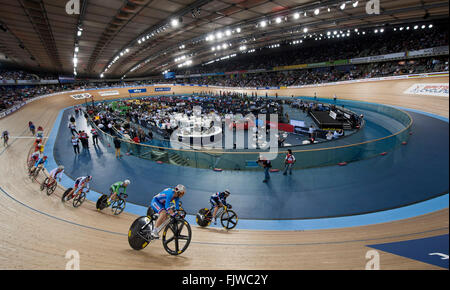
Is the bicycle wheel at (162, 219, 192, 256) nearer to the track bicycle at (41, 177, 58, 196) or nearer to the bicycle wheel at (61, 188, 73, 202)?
the bicycle wheel at (61, 188, 73, 202)

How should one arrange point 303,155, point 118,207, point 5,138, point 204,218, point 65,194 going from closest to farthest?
point 204,218 → point 118,207 → point 65,194 → point 303,155 → point 5,138

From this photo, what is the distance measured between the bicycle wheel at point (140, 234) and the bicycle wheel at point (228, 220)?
1.92m

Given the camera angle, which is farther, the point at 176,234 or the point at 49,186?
the point at 49,186

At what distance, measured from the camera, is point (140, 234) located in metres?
3.47

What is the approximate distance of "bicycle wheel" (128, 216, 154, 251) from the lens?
349cm

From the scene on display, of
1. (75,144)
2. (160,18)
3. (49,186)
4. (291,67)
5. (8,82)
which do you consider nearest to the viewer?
(49,186)

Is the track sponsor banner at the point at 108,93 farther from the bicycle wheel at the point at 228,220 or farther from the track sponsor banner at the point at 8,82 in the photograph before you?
the bicycle wheel at the point at 228,220

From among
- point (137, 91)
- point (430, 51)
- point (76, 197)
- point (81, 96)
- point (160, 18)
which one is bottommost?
point (76, 197)

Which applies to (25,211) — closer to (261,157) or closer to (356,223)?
(261,157)

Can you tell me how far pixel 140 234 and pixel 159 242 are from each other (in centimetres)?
69

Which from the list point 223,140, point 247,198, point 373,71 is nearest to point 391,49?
point 373,71

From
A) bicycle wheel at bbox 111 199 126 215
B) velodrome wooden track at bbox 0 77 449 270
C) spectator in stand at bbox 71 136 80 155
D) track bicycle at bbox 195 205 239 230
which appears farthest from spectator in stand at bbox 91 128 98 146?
track bicycle at bbox 195 205 239 230

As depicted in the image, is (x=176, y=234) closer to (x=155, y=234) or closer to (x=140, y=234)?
(x=155, y=234)

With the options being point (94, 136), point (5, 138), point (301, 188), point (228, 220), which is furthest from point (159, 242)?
point (5, 138)
